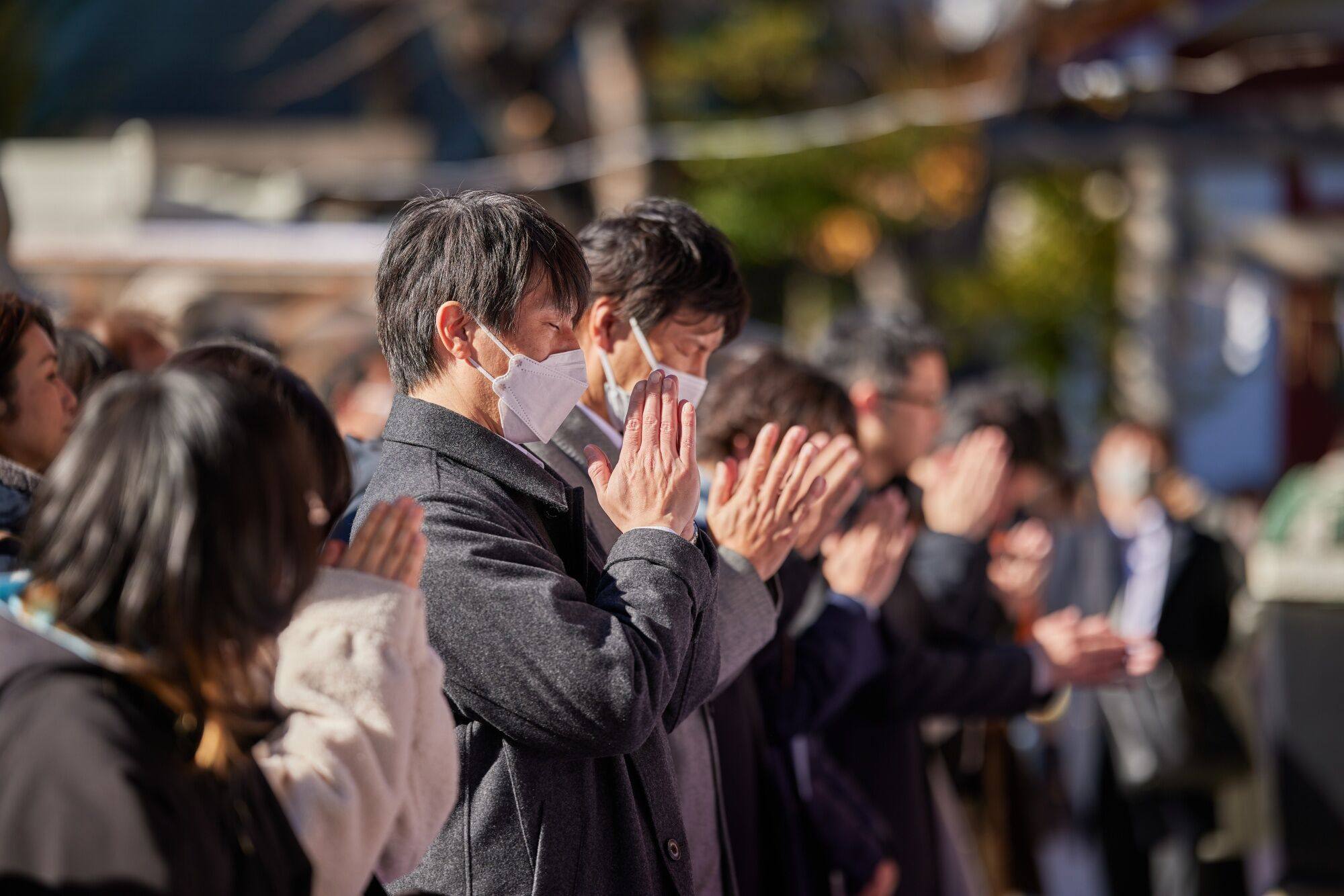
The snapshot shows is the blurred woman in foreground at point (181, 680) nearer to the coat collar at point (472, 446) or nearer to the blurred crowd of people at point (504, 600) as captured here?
the blurred crowd of people at point (504, 600)

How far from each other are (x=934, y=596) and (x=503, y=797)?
6.59ft

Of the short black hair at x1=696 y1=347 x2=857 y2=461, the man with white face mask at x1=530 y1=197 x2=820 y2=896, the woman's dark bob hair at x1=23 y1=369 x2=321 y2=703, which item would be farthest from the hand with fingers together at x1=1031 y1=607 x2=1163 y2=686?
the woman's dark bob hair at x1=23 y1=369 x2=321 y2=703

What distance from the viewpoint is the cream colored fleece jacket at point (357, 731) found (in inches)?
60.6

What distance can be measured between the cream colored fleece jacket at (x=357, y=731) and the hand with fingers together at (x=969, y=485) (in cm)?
224

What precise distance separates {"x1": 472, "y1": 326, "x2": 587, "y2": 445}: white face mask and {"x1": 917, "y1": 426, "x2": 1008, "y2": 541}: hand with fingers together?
5.78 ft

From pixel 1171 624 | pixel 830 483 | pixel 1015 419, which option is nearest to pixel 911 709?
pixel 830 483

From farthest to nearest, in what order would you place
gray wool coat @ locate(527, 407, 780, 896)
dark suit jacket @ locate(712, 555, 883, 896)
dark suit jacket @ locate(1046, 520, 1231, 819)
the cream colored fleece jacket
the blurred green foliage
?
1. the blurred green foliage
2. dark suit jacket @ locate(1046, 520, 1231, 819)
3. dark suit jacket @ locate(712, 555, 883, 896)
4. gray wool coat @ locate(527, 407, 780, 896)
5. the cream colored fleece jacket

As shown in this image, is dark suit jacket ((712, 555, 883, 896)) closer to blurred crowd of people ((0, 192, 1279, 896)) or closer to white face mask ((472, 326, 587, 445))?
blurred crowd of people ((0, 192, 1279, 896))

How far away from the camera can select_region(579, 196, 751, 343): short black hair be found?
2.53 m

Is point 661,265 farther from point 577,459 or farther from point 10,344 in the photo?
point 10,344

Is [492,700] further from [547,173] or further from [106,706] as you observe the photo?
[547,173]

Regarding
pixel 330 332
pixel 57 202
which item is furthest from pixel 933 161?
pixel 57 202

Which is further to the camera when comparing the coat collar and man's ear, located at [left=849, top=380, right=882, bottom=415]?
man's ear, located at [left=849, top=380, right=882, bottom=415]

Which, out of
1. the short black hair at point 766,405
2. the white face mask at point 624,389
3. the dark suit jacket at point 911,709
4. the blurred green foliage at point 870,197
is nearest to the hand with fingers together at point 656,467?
the white face mask at point 624,389
